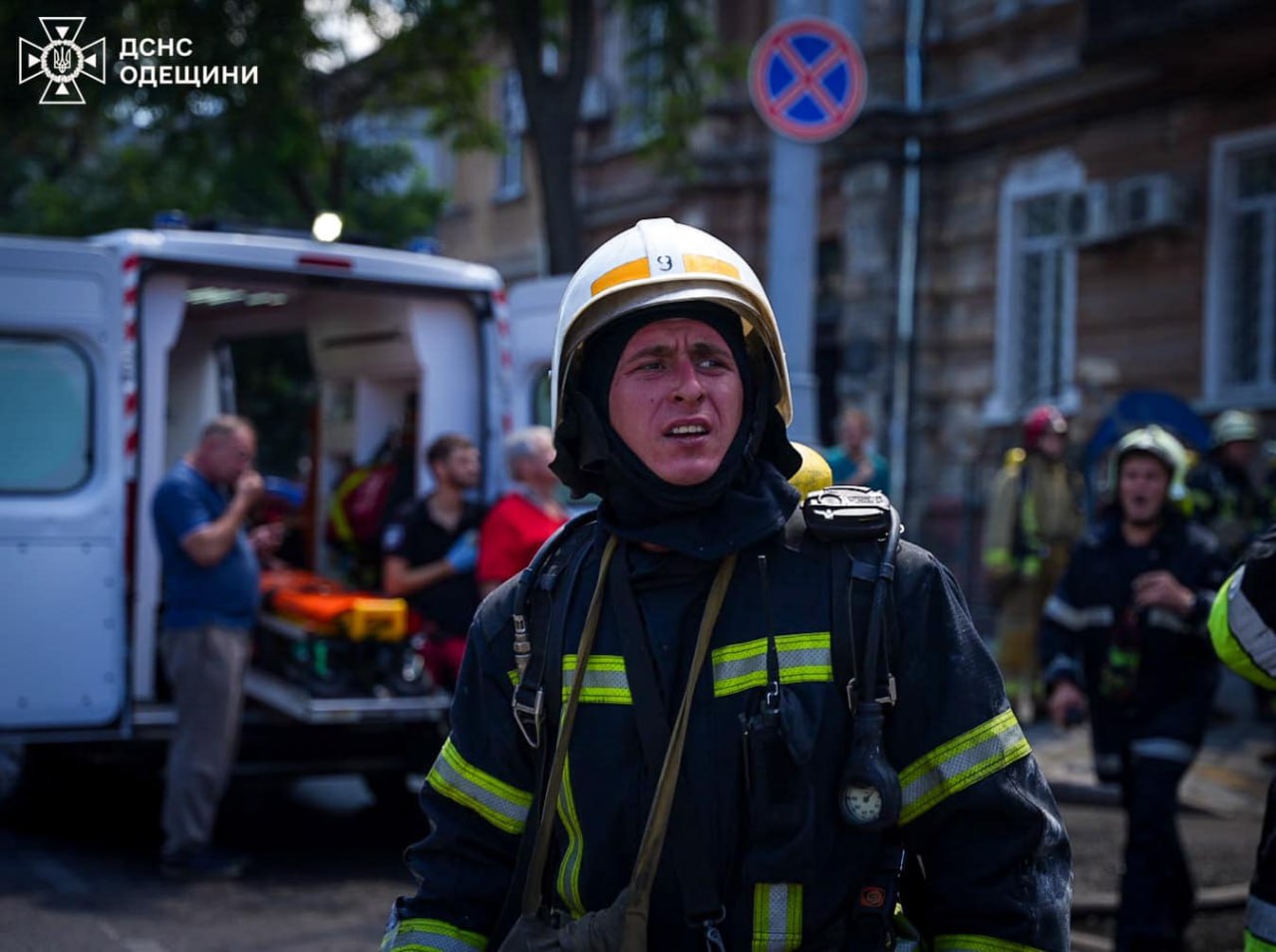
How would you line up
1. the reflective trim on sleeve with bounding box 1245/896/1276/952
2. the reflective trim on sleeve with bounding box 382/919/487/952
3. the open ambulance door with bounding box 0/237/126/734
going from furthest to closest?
1. the open ambulance door with bounding box 0/237/126/734
2. the reflective trim on sleeve with bounding box 1245/896/1276/952
3. the reflective trim on sleeve with bounding box 382/919/487/952

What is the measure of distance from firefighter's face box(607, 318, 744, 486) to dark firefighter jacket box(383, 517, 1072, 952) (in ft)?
0.46

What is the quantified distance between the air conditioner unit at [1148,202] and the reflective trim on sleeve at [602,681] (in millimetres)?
12289

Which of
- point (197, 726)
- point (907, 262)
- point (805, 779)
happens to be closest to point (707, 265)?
point (805, 779)

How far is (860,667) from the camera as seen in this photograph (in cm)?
225

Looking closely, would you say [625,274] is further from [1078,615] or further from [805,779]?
[1078,615]

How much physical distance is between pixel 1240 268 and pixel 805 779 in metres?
12.6

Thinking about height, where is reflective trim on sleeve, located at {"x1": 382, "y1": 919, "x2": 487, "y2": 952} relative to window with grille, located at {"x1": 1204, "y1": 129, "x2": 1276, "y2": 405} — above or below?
below

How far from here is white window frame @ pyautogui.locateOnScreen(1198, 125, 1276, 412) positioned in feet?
43.9

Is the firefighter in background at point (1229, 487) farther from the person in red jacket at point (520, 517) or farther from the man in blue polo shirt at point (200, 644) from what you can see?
the man in blue polo shirt at point (200, 644)

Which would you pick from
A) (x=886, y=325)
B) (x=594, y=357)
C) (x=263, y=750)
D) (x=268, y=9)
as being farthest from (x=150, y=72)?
(x=594, y=357)

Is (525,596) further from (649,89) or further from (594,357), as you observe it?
(649,89)

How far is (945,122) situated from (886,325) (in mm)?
1958

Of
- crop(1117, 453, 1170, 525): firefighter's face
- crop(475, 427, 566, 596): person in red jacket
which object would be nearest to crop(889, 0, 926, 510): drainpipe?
crop(475, 427, 566, 596): person in red jacket

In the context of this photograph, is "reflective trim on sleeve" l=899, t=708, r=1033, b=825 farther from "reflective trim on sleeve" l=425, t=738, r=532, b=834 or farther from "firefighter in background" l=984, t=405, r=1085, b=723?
"firefighter in background" l=984, t=405, r=1085, b=723
